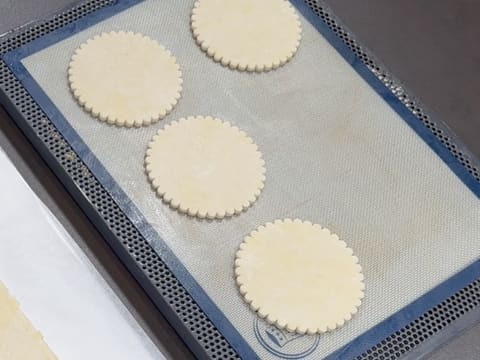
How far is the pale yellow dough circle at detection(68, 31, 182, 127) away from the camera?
59.7 inches

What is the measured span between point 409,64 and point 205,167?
0.52 meters

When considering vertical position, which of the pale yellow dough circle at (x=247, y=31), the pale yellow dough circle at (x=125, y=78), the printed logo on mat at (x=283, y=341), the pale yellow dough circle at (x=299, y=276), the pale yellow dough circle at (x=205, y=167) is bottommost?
the printed logo on mat at (x=283, y=341)

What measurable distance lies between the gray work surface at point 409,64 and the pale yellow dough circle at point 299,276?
0.20m

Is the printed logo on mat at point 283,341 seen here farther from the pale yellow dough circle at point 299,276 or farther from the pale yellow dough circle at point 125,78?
the pale yellow dough circle at point 125,78

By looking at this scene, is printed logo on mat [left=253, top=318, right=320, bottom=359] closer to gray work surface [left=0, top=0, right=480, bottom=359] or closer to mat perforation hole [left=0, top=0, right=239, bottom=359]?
mat perforation hole [left=0, top=0, right=239, bottom=359]

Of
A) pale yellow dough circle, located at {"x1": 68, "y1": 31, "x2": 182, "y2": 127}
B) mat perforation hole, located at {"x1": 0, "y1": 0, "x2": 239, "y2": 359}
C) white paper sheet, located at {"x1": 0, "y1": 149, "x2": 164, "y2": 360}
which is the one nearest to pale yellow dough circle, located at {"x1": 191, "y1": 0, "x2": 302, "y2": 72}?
pale yellow dough circle, located at {"x1": 68, "y1": 31, "x2": 182, "y2": 127}

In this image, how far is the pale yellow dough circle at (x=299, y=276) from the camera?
1364 mm

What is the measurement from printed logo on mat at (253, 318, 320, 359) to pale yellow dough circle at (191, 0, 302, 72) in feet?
1.71

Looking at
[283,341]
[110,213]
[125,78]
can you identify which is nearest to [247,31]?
[125,78]

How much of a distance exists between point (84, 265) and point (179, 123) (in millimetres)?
313

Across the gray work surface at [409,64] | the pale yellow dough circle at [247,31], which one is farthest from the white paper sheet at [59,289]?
the pale yellow dough circle at [247,31]

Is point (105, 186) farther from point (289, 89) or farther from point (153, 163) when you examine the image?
point (289, 89)

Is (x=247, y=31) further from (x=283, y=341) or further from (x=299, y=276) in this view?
(x=283, y=341)

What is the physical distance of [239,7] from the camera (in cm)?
167
